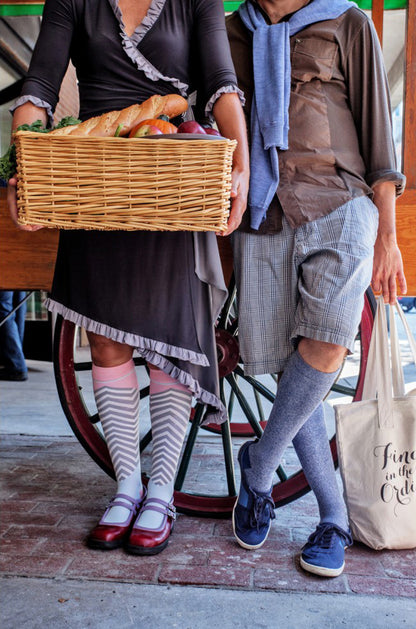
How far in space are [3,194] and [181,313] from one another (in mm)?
926

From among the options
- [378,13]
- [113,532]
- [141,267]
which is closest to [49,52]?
[141,267]

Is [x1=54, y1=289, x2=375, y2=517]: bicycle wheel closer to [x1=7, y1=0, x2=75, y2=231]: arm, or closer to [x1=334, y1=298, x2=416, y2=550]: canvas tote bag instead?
[x1=334, y1=298, x2=416, y2=550]: canvas tote bag

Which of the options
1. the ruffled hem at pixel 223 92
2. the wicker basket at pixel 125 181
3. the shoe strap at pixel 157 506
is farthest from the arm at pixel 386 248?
the shoe strap at pixel 157 506

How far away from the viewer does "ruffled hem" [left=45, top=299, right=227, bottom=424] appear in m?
1.70

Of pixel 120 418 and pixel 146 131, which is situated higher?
pixel 146 131

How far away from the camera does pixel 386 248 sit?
5.55 feet

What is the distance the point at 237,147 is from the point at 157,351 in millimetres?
621

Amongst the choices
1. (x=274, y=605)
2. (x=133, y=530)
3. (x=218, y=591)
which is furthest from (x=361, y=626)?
(x=133, y=530)

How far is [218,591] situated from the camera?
153 centimetres

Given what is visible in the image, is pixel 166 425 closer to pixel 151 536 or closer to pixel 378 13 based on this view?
pixel 151 536

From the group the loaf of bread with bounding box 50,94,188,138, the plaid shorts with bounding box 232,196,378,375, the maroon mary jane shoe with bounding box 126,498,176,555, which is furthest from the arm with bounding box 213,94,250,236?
the maroon mary jane shoe with bounding box 126,498,176,555

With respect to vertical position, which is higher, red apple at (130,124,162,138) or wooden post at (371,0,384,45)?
wooden post at (371,0,384,45)

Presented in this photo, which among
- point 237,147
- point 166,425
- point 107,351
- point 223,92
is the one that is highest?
point 223,92

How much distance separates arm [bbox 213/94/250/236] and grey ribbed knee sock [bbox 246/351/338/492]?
17.2 inches
